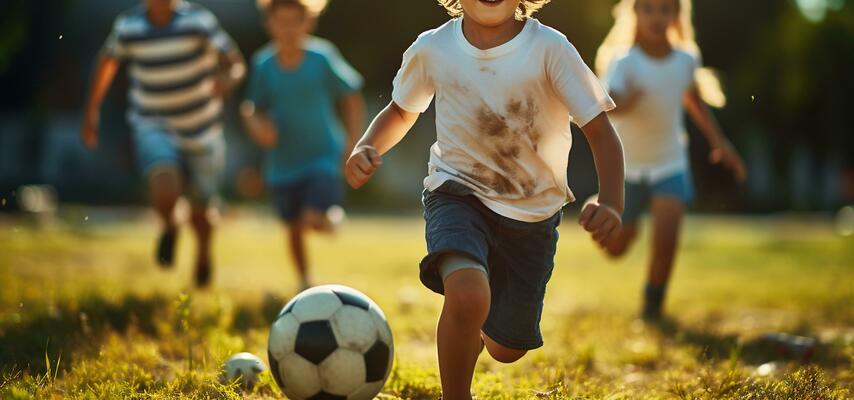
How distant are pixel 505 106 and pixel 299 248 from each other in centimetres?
393

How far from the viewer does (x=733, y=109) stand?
28891mm

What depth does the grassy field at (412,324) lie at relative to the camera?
3.92 metres

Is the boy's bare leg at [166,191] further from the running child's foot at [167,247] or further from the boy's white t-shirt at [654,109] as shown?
the boy's white t-shirt at [654,109]

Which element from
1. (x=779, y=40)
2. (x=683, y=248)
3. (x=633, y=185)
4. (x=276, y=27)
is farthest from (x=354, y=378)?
(x=779, y=40)

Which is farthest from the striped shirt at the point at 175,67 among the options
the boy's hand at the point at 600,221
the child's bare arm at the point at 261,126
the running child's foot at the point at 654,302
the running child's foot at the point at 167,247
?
the boy's hand at the point at 600,221

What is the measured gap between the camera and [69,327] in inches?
201

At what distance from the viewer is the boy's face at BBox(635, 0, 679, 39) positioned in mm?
6383

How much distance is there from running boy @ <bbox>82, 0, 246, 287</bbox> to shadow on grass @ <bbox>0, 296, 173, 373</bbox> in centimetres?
120

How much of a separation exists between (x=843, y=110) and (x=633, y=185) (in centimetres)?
2349

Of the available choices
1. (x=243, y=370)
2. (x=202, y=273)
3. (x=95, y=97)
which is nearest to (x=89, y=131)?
(x=95, y=97)

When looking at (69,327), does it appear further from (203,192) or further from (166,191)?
(203,192)

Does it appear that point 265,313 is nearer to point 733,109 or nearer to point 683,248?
point 683,248

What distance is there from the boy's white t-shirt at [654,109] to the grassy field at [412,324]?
1.01 m

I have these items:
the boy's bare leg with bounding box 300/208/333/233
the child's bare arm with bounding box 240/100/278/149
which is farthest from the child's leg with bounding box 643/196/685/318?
the child's bare arm with bounding box 240/100/278/149
